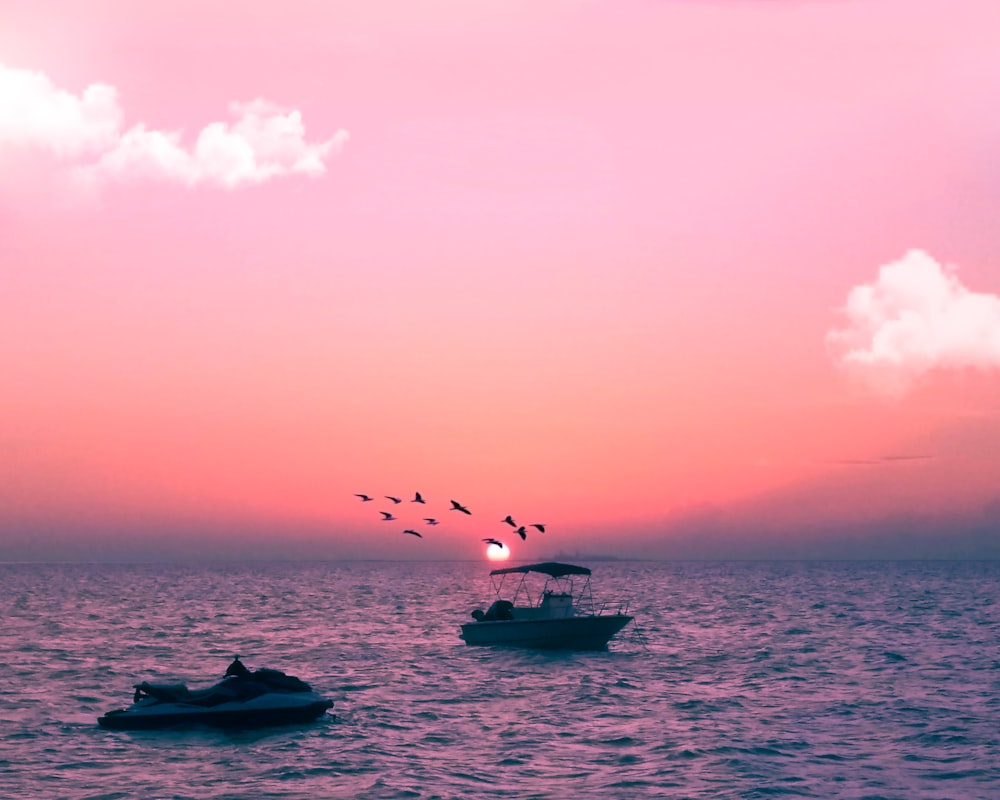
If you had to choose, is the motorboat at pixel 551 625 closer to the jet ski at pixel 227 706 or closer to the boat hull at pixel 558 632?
the boat hull at pixel 558 632

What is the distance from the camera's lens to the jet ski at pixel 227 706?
3547 cm

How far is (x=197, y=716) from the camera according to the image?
117ft

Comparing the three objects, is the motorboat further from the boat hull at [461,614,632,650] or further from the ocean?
the ocean

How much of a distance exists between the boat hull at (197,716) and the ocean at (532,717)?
0.42 metres

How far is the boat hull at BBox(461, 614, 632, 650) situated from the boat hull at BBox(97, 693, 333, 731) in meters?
23.5

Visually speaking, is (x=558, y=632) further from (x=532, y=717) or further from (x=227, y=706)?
(x=227, y=706)

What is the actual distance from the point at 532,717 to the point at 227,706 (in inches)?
438

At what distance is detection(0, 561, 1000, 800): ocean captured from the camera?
28.9 meters

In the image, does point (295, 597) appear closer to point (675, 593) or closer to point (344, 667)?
point (675, 593)

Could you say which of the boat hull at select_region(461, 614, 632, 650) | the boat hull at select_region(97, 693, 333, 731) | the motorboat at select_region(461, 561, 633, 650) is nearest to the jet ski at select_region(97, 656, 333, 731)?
the boat hull at select_region(97, 693, 333, 731)

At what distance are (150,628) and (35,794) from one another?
61522 millimetres

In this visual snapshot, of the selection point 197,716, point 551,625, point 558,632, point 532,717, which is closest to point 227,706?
point 197,716

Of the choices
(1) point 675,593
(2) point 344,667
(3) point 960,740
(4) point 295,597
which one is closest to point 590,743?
(3) point 960,740

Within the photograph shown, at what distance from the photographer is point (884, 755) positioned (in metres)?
32.3
